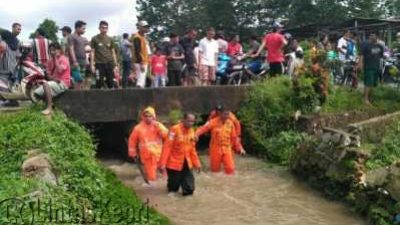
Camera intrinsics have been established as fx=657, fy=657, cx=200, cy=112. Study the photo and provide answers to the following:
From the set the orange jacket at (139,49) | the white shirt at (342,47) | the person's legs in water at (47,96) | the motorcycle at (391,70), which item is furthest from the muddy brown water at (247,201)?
the white shirt at (342,47)

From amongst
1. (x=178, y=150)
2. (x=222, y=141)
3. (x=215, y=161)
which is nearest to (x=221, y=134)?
(x=222, y=141)

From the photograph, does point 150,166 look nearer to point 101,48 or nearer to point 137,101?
point 137,101

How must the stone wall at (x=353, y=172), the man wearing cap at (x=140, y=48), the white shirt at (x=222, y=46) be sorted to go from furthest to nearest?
the white shirt at (x=222, y=46) < the man wearing cap at (x=140, y=48) < the stone wall at (x=353, y=172)

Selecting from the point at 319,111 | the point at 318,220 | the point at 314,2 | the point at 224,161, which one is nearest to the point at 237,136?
the point at 224,161

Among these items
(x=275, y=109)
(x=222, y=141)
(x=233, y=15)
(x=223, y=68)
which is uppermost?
(x=233, y=15)

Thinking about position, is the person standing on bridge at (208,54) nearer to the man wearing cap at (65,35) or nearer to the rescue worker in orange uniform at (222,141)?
the rescue worker in orange uniform at (222,141)

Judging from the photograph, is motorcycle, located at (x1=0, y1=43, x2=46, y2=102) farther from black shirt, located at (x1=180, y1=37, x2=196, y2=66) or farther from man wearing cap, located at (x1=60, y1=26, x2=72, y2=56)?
black shirt, located at (x1=180, y1=37, x2=196, y2=66)

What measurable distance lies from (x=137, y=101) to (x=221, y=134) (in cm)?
197

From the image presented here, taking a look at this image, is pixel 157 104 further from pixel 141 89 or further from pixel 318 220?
pixel 318 220

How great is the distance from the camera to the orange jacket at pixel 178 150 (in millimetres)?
10461

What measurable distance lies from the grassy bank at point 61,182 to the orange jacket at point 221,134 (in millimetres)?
2411

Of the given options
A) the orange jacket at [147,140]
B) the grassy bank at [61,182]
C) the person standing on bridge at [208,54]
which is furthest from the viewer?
the person standing on bridge at [208,54]

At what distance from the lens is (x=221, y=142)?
12.1 m

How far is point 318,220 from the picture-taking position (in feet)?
30.5
